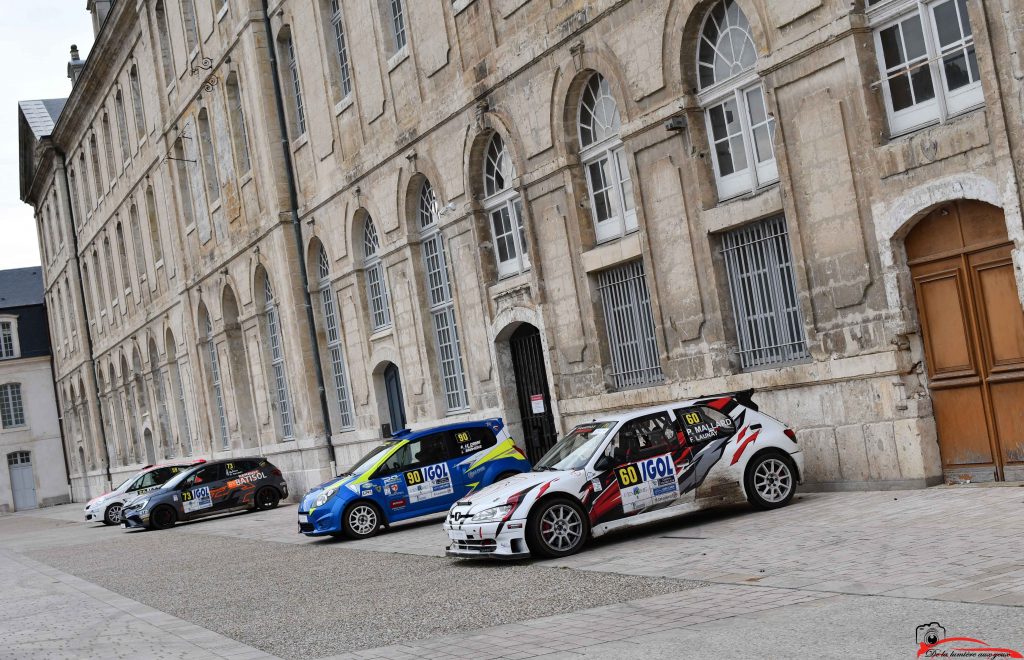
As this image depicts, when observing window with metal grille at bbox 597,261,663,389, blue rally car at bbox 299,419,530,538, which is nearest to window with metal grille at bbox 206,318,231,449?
blue rally car at bbox 299,419,530,538

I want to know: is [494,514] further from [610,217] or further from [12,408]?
[12,408]

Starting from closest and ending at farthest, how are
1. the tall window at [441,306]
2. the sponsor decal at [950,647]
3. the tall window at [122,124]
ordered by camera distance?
the sponsor decal at [950,647]
the tall window at [441,306]
the tall window at [122,124]

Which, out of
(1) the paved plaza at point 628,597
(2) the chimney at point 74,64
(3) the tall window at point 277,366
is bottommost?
(1) the paved plaza at point 628,597

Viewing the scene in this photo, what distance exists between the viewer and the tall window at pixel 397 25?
23.8 m

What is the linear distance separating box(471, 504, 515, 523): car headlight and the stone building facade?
164 inches

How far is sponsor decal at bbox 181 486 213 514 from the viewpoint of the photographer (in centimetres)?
2872

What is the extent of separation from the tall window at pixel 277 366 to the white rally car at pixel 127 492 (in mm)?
2598

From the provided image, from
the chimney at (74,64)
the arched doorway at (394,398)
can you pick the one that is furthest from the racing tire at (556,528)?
the chimney at (74,64)

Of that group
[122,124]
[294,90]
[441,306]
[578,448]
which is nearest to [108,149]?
[122,124]

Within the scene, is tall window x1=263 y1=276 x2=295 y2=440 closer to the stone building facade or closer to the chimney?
the stone building facade

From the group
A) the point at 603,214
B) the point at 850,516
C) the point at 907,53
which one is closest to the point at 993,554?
the point at 850,516

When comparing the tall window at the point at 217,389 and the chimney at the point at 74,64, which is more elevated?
the chimney at the point at 74,64

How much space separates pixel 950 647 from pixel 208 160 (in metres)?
32.8

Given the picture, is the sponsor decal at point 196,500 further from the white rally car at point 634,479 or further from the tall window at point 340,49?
the white rally car at point 634,479
